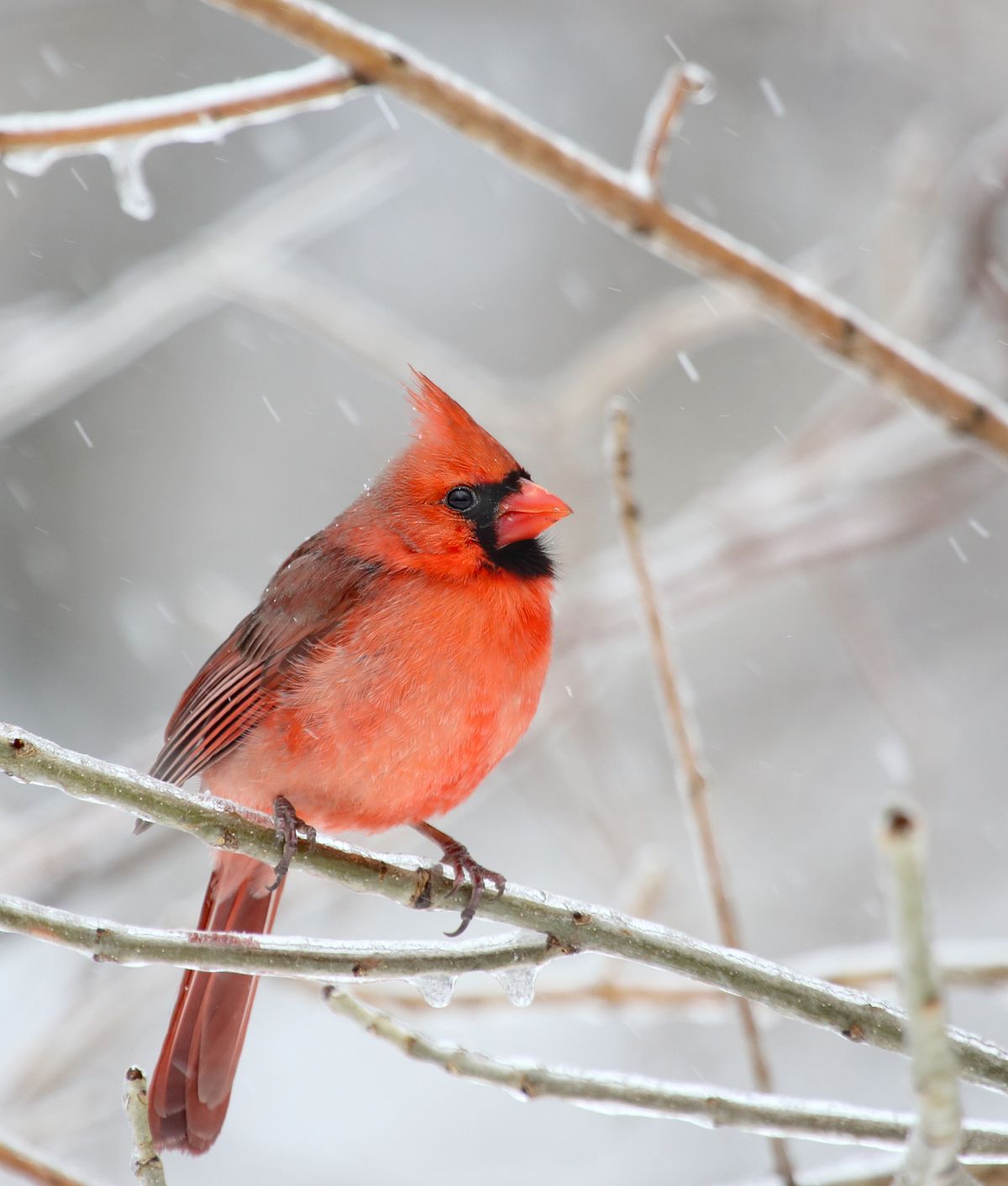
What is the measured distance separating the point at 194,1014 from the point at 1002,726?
13.8 ft

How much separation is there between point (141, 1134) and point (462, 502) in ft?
3.76

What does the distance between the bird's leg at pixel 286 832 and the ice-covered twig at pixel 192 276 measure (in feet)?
4.18

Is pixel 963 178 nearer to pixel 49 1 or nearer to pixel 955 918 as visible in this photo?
pixel 955 918

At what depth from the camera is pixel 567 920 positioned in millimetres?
1497

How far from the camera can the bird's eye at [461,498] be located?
2172 millimetres

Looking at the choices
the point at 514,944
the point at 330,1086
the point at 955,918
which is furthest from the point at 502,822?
the point at 514,944

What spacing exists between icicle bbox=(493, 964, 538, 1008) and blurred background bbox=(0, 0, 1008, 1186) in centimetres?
83

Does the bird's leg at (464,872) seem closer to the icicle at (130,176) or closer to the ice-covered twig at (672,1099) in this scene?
the ice-covered twig at (672,1099)

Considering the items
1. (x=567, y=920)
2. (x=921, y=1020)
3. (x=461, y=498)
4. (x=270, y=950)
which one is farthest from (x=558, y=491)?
(x=921, y=1020)

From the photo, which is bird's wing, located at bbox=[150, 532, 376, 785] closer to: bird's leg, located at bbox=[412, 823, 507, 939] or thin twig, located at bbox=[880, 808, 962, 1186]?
bird's leg, located at bbox=[412, 823, 507, 939]

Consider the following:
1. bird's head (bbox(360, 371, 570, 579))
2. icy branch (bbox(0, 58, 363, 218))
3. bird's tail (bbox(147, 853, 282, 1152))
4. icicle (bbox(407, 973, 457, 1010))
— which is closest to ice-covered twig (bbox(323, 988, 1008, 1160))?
icicle (bbox(407, 973, 457, 1010))

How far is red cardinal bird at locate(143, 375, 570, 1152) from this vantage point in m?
1.98

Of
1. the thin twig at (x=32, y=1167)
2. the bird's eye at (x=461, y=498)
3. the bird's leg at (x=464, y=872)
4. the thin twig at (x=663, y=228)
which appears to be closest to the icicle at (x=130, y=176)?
the thin twig at (x=663, y=228)

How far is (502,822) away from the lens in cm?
593
